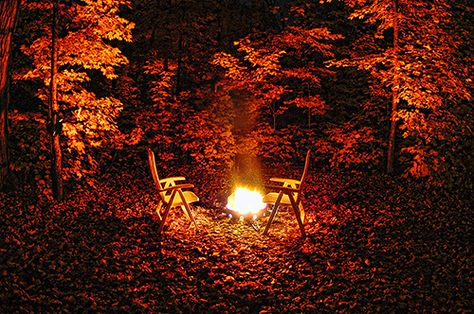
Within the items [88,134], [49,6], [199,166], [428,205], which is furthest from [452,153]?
[49,6]

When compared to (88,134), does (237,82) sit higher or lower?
higher

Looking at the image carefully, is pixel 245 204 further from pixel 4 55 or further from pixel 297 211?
pixel 4 55

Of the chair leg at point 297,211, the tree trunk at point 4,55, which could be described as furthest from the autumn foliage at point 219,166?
the chair leg at point 297,211

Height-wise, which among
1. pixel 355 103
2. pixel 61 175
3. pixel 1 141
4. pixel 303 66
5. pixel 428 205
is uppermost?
pixel 303 66

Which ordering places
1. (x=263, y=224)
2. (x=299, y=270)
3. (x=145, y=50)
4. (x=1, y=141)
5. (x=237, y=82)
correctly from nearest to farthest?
(x=299, y=270) < (x=1, y=141) < (x=263, y=224) < (x=237, y=82) < (x=145, y=50)

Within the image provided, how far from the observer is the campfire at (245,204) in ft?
24.6

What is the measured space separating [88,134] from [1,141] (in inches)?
60.8

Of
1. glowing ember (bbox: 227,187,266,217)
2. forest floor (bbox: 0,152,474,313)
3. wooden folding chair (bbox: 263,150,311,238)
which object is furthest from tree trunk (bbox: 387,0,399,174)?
glowing ember (bbox: 227,187,266,217)

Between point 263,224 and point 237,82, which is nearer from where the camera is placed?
point 263,224

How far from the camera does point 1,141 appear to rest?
6.42 metres

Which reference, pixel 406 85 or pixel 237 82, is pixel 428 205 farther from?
pixel 237 82

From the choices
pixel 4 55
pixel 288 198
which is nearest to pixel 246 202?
pixel 288 198

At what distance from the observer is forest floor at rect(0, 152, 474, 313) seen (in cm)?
470

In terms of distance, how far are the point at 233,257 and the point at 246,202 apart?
5.74ft
